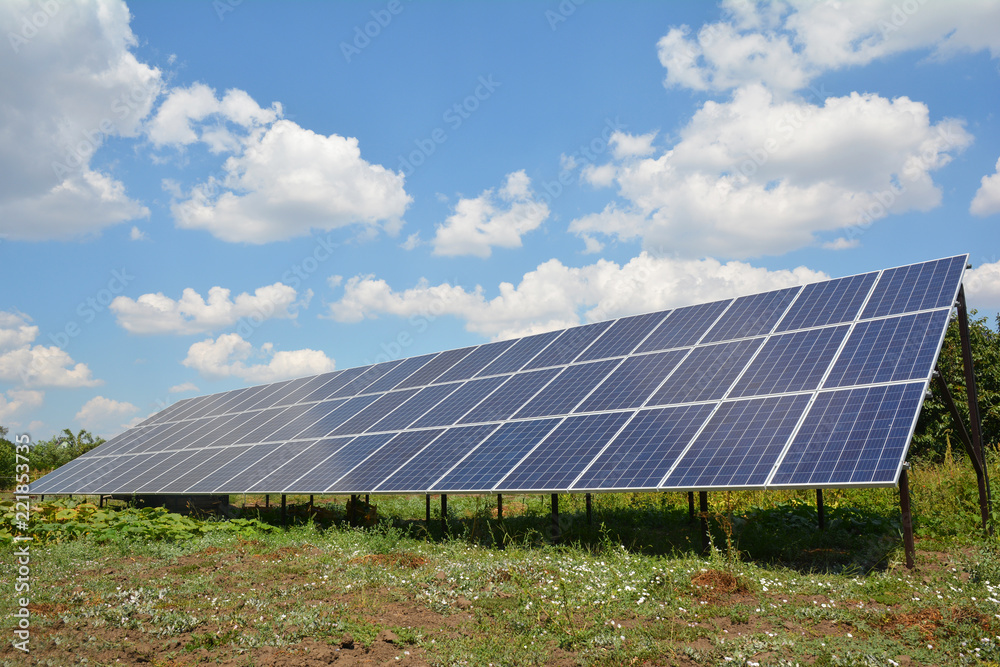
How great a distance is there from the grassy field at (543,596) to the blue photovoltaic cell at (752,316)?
478cm

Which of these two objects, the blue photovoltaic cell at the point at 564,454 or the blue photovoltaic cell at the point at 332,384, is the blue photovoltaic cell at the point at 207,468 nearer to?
the blue photovoltaic cell at the point at 332,384

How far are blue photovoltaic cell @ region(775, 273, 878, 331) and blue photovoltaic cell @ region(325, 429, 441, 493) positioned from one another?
10167mm

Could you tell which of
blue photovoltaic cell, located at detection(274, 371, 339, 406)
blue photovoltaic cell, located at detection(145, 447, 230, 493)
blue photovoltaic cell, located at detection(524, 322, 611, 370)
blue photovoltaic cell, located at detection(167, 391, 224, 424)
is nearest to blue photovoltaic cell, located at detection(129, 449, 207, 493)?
blue photovoltaic cell, located at detection(145, 447, 230, 493)

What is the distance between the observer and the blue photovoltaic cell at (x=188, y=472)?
23250 millimetres

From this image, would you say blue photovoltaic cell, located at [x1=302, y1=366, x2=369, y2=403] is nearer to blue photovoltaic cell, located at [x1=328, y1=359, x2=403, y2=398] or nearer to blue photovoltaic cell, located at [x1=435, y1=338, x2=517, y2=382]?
blue photovoltaic cell, located at [x1=328, y1=359, x2=403, y2=398]

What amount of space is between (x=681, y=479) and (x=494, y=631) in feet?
15.6

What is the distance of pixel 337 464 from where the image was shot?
19.6 m

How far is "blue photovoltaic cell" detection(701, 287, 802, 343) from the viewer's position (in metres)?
17.2

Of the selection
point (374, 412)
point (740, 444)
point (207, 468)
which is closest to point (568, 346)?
point (374, 412)

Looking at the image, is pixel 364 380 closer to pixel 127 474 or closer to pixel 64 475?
pixel 127 474

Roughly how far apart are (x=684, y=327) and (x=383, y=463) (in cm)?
943

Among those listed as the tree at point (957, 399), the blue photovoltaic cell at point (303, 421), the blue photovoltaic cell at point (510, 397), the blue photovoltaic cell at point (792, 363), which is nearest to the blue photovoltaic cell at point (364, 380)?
the blue photovoltaic cell at point (303, 421)

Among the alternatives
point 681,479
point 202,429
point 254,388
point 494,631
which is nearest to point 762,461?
point 681,479

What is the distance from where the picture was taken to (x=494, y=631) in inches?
387
